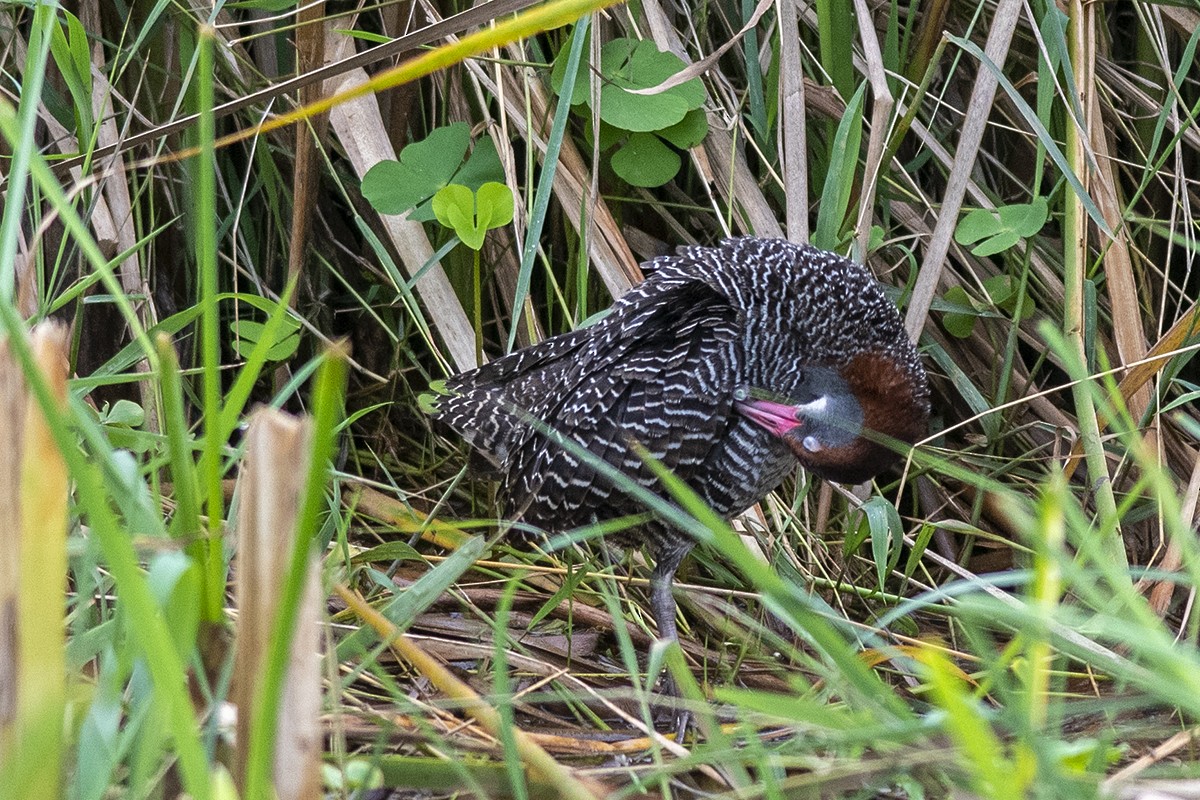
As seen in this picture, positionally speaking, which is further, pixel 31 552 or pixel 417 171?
pixel 417 171

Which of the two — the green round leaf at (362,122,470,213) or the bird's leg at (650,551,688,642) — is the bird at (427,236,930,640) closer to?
the bird's leg at (650,551,688,642)

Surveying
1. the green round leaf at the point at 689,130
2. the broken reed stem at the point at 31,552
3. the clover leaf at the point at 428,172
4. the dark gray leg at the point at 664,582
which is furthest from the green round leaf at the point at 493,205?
the broken reed stem at the point at 31,552

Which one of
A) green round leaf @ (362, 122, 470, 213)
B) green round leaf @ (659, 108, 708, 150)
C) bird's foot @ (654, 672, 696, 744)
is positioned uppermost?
green round leaf @ (362, 122, 470, 213)

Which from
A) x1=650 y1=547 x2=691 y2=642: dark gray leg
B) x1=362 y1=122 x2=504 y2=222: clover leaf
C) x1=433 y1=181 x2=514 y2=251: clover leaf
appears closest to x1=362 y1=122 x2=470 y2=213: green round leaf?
x1=362 y1=122 x2=504 y2=222: clover leaf

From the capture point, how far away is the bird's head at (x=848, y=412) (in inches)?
99.6

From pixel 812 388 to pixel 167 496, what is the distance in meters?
1.40

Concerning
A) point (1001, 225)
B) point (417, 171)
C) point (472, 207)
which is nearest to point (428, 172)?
point (417, 171)

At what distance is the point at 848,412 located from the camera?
8.88 ft

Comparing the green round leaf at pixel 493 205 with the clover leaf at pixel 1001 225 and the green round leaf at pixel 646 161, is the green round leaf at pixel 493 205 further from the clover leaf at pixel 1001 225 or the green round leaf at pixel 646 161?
the clover leaf at pixel 1001 225

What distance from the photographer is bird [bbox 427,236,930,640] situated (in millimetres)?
2596

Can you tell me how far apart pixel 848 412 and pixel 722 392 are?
0.29 metres

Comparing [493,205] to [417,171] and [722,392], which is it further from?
[722,392]

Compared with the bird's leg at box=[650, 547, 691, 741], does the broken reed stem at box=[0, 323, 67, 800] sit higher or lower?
higher

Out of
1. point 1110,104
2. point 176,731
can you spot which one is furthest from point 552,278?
point 176,731
